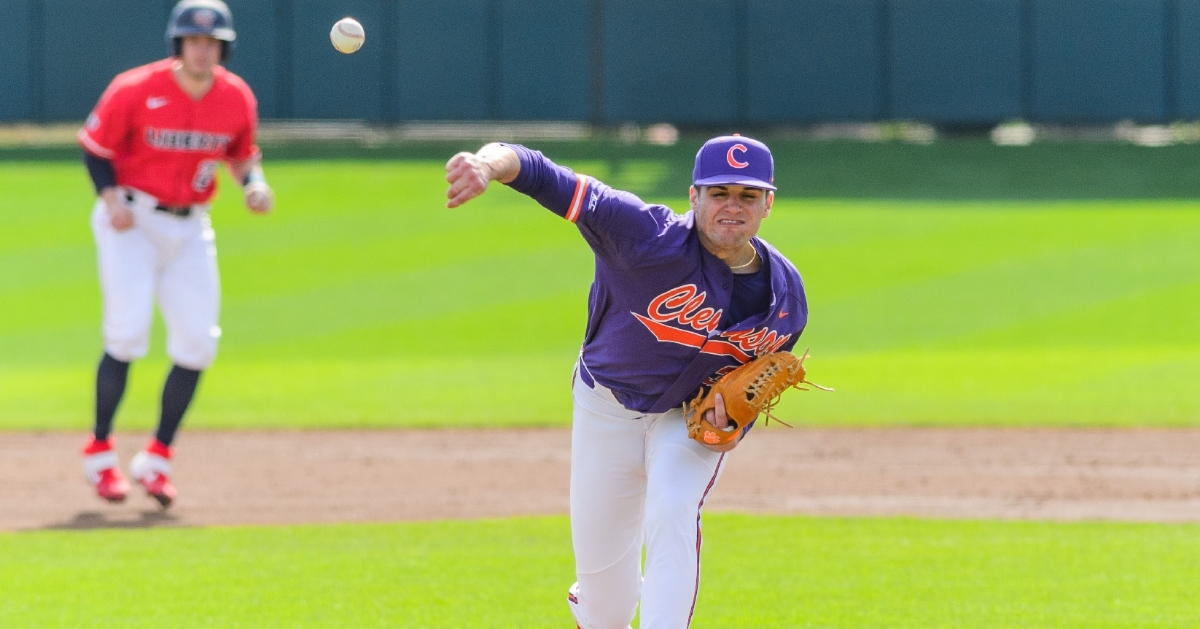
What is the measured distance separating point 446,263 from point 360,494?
832 centimetres

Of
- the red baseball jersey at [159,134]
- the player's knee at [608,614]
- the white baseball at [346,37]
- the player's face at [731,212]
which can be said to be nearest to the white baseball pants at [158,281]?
the red baseball jersey at [159,134]

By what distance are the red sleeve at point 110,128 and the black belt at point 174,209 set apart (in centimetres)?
23

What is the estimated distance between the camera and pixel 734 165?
426 cm

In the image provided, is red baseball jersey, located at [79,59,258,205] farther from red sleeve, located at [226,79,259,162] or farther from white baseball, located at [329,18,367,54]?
white baseball, located at [329,18,367,54]

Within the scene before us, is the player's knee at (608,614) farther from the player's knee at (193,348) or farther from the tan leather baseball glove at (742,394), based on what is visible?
the player's knee at (193,348)

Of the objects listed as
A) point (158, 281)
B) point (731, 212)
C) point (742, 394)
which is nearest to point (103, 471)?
Answer: point (158, 281)

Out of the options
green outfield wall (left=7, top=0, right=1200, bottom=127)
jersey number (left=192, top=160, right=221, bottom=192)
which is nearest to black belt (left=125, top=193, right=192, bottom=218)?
jersey number (left=192, top=160, right=221, bottom=192)

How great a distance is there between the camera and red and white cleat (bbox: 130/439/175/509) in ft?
23.9

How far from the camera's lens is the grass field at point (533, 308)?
10.7 m

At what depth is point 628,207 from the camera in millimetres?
4305

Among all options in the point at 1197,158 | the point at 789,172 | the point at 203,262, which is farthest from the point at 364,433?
the point at 1197,158

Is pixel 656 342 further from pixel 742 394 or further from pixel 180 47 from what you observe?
pixel 180 47

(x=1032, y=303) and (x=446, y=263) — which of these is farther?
(x=446, y=263)

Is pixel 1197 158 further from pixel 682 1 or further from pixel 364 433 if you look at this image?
pixel 364 433
